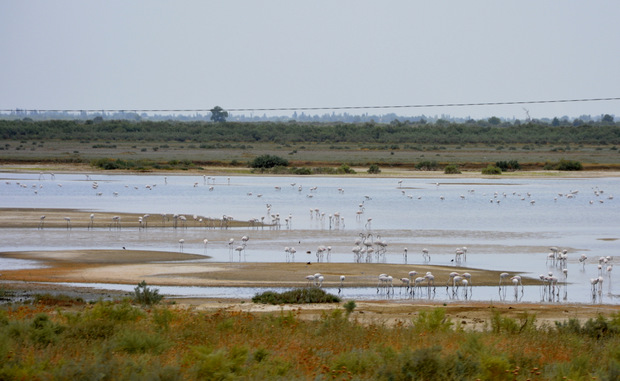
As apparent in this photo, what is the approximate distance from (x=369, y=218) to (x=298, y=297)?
1817 cm

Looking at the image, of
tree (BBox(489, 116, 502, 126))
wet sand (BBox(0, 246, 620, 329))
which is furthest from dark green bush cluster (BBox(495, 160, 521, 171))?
tree (BBox(489, 116, 502, 126))

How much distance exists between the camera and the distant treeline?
12231cm

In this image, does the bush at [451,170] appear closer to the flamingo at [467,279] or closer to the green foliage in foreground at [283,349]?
the flamingo at [467,279]

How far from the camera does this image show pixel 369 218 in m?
35.6

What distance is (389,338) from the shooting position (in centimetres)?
1220

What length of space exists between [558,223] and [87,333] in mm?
28662

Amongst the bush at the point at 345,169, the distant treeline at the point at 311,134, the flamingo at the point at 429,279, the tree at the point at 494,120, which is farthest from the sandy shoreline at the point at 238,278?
the tree at the point at 494,120

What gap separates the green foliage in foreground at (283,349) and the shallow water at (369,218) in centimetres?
627

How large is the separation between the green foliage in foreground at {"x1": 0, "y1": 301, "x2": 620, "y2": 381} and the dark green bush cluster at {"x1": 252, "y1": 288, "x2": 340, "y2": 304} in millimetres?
3531

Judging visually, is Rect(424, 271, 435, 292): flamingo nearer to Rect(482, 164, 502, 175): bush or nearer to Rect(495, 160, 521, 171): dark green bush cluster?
Rect(482, 164, 502, 175): bush

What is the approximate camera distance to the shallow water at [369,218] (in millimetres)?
25422

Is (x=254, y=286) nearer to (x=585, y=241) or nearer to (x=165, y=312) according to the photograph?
(x=165, y=312)

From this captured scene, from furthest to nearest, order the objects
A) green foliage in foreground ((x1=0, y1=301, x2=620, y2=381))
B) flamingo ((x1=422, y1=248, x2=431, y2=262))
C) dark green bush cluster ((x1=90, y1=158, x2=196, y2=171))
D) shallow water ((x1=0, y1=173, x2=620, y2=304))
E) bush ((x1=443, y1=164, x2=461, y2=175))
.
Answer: dark green bush cluster ((x1=90, y1=158, x2=196, y2=171)) < bush ((x1=443, y1=164, x2=461, y2=175)) < shallow water ((x1=0, y1=173, x2=620, y2=304)) < flamingo ((x1=422, y1=248, x2=431, y2=262)) < green foliage in foreground ((x1=0, y1=301, x2=620, y2=381))

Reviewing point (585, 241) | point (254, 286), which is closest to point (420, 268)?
point (254, 286)
